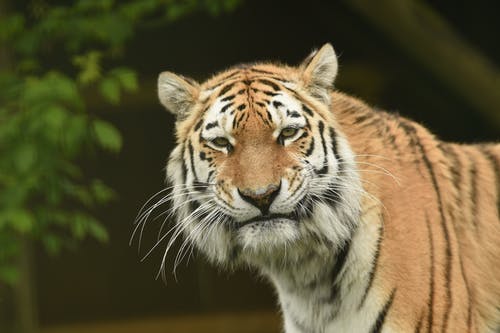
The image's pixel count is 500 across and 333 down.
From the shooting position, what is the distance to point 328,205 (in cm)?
321

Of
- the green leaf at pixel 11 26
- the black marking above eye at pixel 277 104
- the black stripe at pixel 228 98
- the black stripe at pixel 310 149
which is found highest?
the green leaf at pixel 11 26

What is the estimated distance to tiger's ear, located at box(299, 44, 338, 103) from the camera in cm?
329

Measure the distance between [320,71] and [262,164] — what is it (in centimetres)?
45

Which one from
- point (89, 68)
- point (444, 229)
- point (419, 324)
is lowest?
point (419, 324)

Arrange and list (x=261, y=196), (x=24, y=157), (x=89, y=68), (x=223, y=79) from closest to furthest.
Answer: (x=261, y=196), (x=223, y=79), (x=24, y=157), (x=89, y=68)

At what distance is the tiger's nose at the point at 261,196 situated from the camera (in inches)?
117

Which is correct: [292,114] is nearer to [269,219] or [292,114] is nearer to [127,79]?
[269,219]

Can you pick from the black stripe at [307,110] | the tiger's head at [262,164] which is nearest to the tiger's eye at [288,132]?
the tiger's head at [262,164]

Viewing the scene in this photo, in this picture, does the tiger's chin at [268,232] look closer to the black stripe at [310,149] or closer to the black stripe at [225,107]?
the black stripe at [310,149]

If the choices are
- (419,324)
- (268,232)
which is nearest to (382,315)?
(419,324)

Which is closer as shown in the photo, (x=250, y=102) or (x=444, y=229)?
(x=250, y=102)

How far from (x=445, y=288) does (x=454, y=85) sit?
109 inches

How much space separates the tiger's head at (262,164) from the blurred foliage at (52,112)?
1.30 meters

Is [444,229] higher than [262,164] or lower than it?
lower
